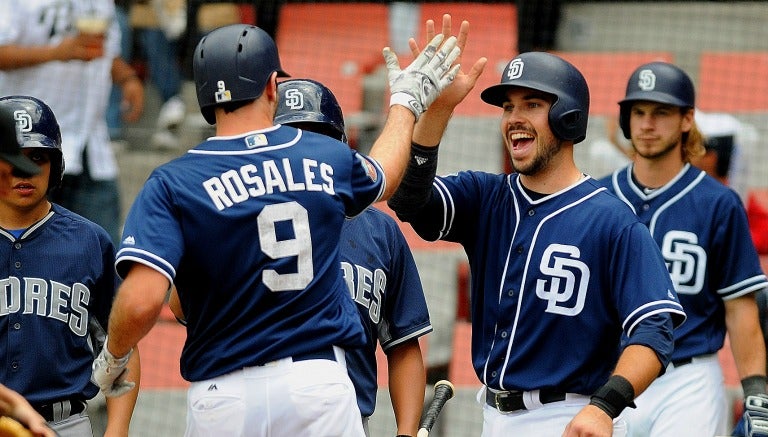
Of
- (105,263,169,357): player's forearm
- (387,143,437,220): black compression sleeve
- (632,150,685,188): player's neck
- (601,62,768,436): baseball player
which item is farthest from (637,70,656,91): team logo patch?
(105,263,169,357): player's forearm

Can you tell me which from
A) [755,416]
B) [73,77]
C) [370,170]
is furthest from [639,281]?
[73,77]

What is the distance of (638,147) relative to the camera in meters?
5.63

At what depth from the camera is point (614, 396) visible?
3793 millimetres

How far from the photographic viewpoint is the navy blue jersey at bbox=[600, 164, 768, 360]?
533 cm

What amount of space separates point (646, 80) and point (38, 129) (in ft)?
8.88

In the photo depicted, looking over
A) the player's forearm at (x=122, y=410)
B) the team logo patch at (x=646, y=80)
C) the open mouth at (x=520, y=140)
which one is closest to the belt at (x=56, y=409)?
the player's forearm at (x=122, y=410)

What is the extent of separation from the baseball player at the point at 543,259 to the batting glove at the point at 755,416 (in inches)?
41.9

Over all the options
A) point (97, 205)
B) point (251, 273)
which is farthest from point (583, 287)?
point (97, 205)

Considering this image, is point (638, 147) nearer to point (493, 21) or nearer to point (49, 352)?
point (49, 352)

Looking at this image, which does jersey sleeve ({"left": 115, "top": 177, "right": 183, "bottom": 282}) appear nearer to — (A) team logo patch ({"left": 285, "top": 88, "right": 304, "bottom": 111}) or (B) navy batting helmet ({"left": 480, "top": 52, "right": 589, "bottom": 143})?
(A) team logo patch ({"left": 285, "top": 88, "right": 304, "bottom": 111})

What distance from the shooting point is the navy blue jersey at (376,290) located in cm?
421

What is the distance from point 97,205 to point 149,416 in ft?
4.44

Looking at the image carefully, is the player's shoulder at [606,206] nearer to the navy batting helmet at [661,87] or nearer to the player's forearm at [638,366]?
the player's forearm at [638,366]

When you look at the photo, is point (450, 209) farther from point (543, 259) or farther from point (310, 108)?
point (310, 108)
